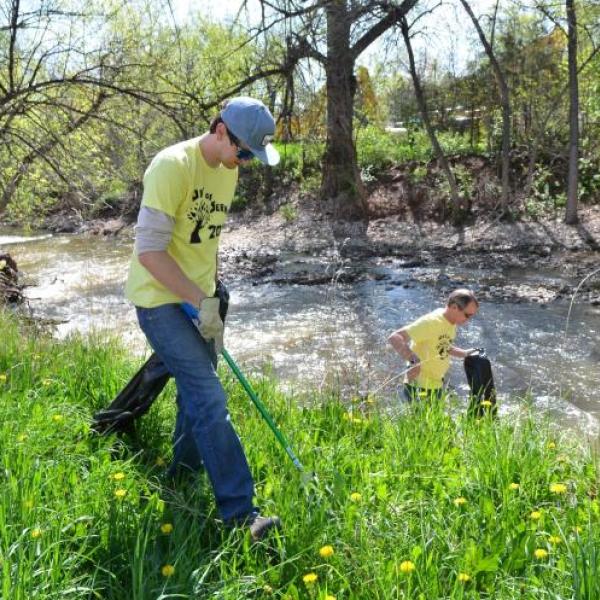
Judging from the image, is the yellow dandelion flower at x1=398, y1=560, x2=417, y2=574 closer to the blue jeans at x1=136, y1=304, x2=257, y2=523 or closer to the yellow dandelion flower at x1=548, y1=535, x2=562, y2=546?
the yellow dandelion flower at x1=548, y1=535, x2=562, y2=546

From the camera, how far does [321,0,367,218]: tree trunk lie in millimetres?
14836

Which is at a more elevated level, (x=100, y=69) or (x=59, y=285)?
→ (x=100, y=69)

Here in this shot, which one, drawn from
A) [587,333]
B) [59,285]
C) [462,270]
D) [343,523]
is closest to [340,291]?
[462,270]

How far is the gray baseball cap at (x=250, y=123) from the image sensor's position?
292cm

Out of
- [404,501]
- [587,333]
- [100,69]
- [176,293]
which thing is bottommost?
[587,333]

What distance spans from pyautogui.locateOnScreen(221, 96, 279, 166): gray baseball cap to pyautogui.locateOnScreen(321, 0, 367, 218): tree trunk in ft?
39.2

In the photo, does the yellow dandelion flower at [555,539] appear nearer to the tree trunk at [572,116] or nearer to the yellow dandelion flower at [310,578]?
the yellow dandelion flower at [310,578]

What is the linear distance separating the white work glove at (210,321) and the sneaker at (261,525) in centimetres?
81

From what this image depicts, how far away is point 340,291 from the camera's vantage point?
35.7ft

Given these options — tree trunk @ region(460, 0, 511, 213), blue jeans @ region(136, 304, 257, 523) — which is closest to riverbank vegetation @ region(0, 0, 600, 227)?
tree trunk @ region(460, 0, 511, 213)

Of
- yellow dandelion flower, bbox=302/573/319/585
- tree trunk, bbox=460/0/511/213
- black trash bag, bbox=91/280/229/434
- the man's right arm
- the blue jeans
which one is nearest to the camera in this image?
yellow dandelion flower, bbox=302/573/319/585

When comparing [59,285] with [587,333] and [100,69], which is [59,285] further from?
[587,333]

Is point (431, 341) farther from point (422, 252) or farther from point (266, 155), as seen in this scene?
point (422, 252)

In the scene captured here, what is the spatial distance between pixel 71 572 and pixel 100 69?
17.7ft
